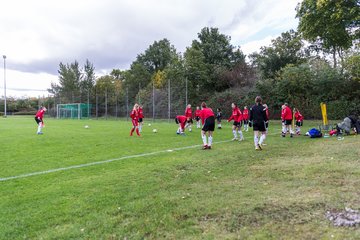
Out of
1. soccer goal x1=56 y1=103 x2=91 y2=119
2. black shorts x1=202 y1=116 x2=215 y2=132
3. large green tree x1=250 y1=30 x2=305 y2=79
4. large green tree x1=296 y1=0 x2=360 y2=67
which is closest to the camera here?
black shorts x1=202 y1=116 x2=215 y2=132

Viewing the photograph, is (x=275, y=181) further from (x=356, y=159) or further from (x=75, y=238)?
(x=75, y=238)

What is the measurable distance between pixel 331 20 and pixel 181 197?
21.6m

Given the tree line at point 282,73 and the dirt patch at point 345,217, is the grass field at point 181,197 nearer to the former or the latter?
the dirt patch at point 345,217

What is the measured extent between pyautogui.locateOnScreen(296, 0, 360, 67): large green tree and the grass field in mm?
15370

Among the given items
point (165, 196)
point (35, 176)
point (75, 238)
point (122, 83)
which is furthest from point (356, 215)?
point (122, 83)

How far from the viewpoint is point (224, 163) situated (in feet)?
30.8

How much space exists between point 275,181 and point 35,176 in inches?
223

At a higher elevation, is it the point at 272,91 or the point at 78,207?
the point at 272,91

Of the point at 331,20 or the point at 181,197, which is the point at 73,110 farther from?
the point at 181,197

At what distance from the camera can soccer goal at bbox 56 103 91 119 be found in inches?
2032

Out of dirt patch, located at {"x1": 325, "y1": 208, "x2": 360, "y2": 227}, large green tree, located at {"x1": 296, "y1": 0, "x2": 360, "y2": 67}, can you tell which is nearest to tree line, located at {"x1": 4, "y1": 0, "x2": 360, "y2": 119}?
large green tree, located at {"x1": 296, "y1": 0, "x2": 360, "y2": 67}

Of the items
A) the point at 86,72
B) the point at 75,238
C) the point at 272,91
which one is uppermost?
the point at 86,72

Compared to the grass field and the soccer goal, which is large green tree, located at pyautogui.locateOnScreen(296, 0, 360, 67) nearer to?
the grass field

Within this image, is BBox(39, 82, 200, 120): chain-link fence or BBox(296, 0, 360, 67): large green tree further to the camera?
BBox(39, 82, 200, 120): chain-link fence
